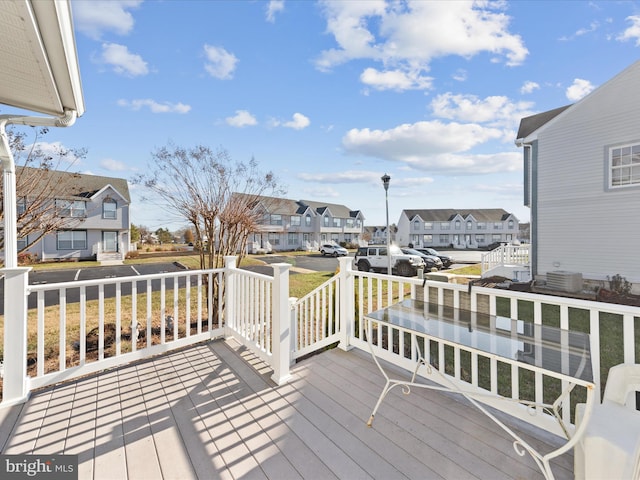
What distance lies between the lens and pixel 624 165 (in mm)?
7188

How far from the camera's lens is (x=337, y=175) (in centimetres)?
2483

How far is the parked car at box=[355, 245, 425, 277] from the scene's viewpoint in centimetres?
1138

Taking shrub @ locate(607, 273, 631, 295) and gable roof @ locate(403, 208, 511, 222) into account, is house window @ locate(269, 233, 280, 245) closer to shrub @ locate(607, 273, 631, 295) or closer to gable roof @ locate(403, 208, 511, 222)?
gable roof @ locate(403, 208, 511, 222)

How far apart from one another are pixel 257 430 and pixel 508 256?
1130 centimetres

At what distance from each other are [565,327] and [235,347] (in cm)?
322

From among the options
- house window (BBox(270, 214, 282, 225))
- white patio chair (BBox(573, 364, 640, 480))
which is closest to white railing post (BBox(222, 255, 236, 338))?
white patio chair (BBox(573, 364, 640, 480))

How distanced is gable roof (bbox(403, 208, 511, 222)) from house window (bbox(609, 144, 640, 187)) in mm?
30915

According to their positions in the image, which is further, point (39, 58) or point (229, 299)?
point (229, 299)

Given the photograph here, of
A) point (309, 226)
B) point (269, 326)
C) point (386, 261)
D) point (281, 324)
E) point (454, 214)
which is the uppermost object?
point (454, 214)


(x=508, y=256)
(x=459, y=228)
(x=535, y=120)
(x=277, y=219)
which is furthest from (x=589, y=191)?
Result: (x=459, y=228)

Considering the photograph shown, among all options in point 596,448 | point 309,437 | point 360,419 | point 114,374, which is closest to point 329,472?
point 309,437

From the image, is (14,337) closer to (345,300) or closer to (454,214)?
(345,300)

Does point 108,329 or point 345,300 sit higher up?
point 345,300

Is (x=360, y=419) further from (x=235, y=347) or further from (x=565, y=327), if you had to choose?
(x=235, y=347)
